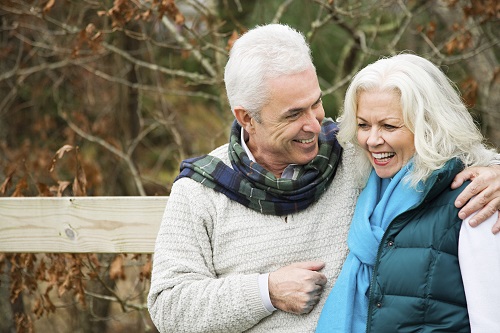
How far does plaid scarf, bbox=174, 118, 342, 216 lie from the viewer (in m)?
2.69

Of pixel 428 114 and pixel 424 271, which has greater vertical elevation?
pixel 428 114

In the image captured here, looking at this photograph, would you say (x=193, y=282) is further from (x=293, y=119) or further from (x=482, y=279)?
(x=482, y=279)

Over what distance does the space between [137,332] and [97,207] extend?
3.10 metres

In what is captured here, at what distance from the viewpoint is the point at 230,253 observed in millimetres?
2732

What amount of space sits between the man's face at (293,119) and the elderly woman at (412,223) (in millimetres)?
139

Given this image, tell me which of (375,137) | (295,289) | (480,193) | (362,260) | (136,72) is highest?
(136,72)

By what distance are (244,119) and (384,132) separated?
2.05 feet

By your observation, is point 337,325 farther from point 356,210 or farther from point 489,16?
point 489,16

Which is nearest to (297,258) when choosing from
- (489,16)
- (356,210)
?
(356,210)

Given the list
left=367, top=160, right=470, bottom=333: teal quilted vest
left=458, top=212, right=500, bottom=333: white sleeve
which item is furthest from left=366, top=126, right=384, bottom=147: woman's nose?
left=458, top=212, right=500, bottom=333: white sleeve

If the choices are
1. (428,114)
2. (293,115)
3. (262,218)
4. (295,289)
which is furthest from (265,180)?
(428,114)

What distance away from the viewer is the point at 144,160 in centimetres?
676

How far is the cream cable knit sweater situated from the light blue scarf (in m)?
0.16

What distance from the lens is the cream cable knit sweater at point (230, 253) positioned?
260 centimetres
